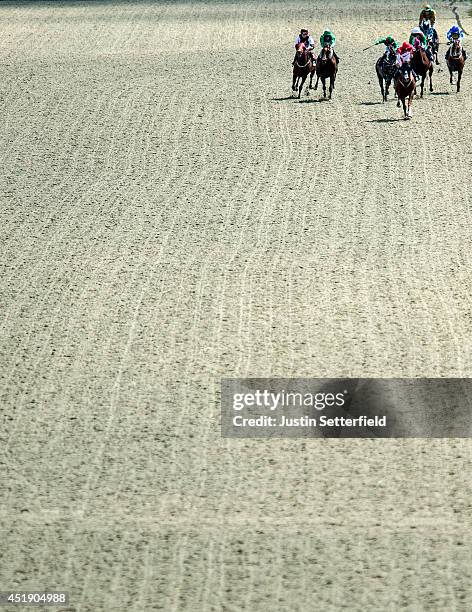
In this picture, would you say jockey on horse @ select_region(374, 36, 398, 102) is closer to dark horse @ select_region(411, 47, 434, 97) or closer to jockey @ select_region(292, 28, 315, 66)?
dark horse @ select_region(411, 47, 434, 97)

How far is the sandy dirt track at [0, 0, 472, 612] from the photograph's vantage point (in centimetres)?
791

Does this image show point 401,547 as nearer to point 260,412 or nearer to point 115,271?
point 260,412

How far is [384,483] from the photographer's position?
28.9ft

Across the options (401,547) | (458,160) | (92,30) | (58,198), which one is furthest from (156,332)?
(92,30)

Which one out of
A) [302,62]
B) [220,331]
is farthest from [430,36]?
[220,331]

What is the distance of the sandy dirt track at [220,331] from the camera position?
311 inches

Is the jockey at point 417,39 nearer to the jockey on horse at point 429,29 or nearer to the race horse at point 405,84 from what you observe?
the race horse at point 405,84

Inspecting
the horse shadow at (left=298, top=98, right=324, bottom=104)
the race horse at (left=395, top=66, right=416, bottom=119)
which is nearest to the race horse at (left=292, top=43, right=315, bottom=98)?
the horse shadow at (left=298, top=98, right=324, bottom=104)

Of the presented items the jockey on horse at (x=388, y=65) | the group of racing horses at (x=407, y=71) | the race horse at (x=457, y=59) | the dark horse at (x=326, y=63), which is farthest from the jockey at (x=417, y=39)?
the dark horse at (x=326, y=63)

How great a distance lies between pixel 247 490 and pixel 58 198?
8860mm

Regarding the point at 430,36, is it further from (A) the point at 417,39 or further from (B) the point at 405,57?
(B) the point at 405,57

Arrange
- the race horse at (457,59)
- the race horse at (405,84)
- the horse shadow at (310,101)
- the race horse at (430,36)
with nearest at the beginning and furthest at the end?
the race horse at (405,84), the horse shadow at (310,101), the race horse at (457,59), the race horse at (430,36)

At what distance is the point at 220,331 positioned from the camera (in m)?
11.6

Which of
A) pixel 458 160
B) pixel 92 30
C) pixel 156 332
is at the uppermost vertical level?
pixel 156 332
